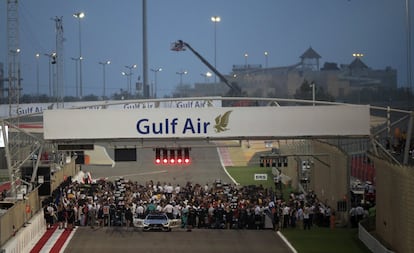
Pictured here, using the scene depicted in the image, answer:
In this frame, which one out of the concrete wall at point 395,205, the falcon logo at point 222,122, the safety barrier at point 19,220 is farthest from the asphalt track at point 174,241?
the falcon logo at point 222,122

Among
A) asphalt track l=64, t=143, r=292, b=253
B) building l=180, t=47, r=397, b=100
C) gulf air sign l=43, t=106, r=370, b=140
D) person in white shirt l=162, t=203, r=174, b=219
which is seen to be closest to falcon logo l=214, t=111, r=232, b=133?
gulf air sign l=43, t=106, r=370, b=140

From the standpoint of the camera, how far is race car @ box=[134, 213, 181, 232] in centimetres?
2625

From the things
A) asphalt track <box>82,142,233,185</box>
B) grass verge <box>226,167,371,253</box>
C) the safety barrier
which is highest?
the safety barrier

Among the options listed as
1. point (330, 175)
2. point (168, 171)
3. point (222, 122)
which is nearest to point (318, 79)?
point (168, 171)

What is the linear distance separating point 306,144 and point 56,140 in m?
17.9

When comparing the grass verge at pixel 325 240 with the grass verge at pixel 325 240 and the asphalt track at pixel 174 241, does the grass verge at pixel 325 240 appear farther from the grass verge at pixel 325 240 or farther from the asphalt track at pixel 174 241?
the asphalt track at pixel 174 241

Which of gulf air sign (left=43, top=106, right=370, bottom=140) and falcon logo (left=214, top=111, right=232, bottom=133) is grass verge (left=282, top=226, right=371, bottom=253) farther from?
falcon logo (left=214, top=111, right=232, bottom=133)

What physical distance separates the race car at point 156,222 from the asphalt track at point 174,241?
0.30 metres

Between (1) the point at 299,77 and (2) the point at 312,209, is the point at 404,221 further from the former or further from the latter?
(1) the point at 299,77

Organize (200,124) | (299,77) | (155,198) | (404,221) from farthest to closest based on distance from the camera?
1. (299,77)
2. (155,198)
3. (200,124)
4. (404,221)

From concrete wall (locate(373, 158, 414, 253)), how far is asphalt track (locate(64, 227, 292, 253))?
3138 mm

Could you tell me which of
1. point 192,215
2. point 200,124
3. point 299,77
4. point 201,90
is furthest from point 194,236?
point 201,90

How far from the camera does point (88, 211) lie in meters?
27.7

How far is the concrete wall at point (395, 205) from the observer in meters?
17.3
